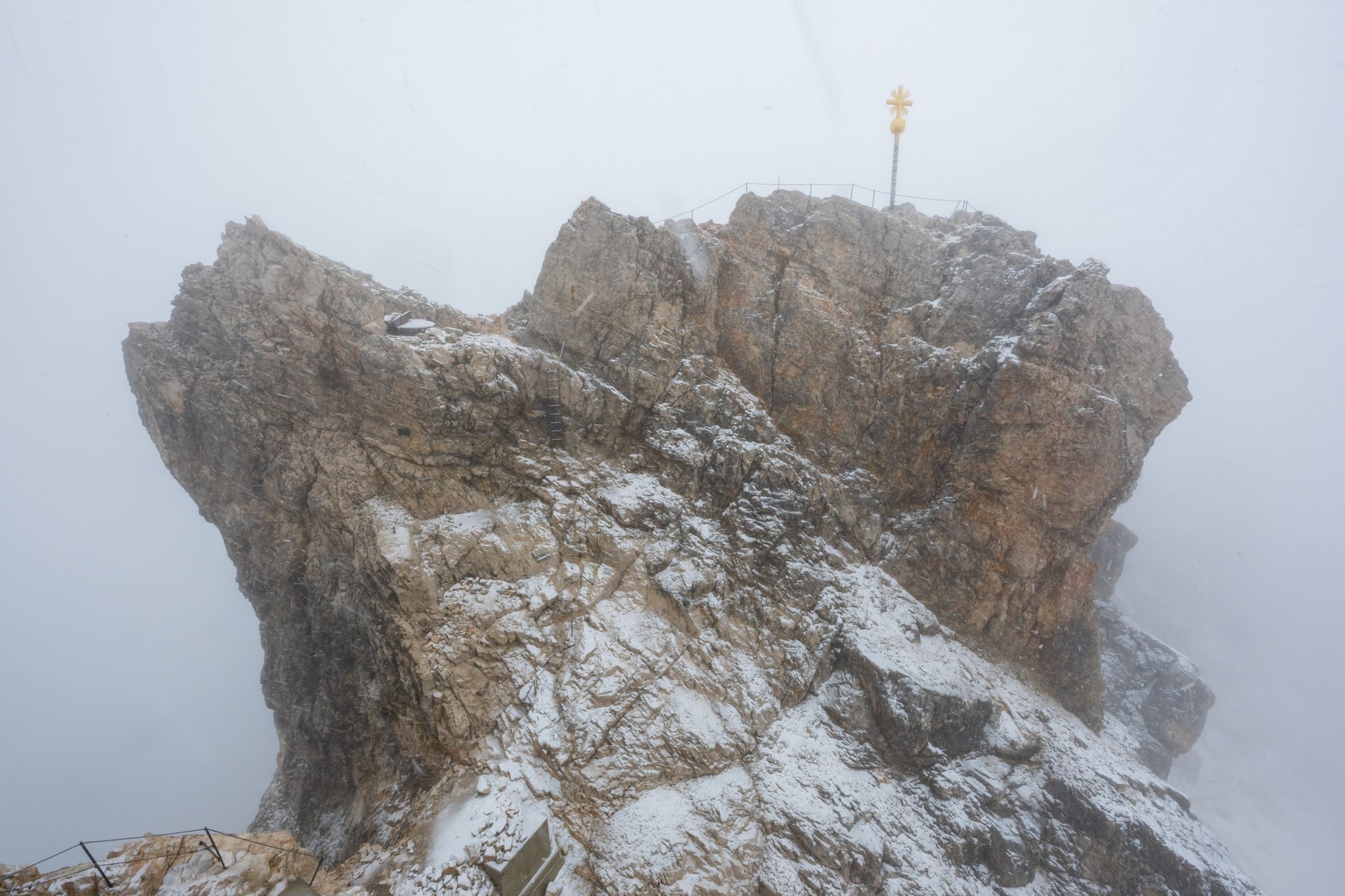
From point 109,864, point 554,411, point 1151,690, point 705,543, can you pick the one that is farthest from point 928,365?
point 1151,690

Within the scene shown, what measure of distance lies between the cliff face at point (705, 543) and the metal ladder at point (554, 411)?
0.54ft

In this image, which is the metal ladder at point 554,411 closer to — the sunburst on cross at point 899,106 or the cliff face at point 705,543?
the cliff face at point 705,543

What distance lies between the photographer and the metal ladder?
15.4 meters

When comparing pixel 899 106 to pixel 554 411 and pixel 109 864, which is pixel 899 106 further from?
pixel 109 864

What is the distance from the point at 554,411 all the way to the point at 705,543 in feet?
22.3

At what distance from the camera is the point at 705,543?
49.5 feet

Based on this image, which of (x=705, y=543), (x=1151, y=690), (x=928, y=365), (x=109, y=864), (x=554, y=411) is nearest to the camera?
(x=109, y=864)

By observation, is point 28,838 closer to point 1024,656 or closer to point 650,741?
point 650,741

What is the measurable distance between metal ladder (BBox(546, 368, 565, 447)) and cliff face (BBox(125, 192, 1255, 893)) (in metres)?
0.16

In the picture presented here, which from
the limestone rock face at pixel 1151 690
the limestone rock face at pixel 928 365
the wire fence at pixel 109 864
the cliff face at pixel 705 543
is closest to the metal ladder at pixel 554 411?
the cliff face at pixel 705 543

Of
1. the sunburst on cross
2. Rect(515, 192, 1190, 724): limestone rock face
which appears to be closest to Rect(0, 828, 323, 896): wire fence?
Rect(515, 192, 1190, 724): limestone rock face

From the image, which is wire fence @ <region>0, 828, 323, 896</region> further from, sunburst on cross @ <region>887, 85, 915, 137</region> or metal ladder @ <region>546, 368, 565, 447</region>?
sunburst on cross @ <region>887, 85, 915, 137</region>

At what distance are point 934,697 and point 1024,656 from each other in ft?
16.4

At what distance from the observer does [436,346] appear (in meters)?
14.3
